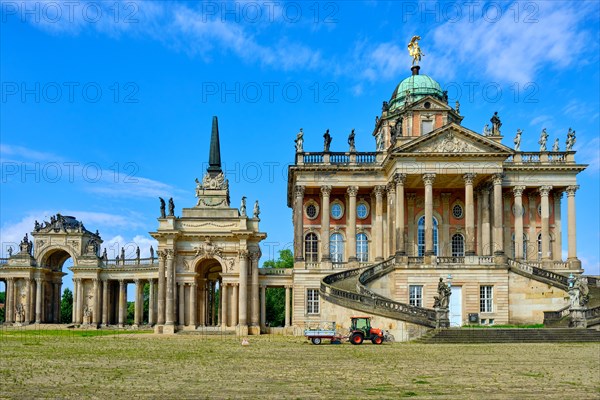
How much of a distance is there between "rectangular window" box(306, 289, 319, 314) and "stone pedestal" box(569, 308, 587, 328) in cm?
2229

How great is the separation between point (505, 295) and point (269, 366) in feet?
110

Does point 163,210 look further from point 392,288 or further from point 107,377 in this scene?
point 107,377

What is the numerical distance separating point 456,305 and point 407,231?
9832mm

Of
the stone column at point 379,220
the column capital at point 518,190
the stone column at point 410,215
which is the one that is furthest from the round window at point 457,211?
the stone column at point 379,220

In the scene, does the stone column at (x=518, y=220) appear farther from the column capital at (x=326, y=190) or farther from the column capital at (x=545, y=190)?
the column capital at (x=326, y=190)

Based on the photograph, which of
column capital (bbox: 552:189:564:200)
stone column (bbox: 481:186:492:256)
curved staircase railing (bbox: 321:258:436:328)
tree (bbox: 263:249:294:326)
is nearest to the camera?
curved staircase railing (bbox: 321:258:436:328)

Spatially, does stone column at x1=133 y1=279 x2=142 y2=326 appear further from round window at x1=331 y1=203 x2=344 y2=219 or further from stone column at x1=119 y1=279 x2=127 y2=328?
round window at x1=331 y1=203 x2=344 y2=219

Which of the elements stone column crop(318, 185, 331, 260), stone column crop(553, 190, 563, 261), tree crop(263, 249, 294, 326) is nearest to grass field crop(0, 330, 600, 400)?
stone column crop(318, 185, 331, 260)

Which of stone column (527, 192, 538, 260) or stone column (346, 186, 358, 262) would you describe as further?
stone column (527, 192, 538, 260)

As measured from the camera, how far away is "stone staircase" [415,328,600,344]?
126 feet

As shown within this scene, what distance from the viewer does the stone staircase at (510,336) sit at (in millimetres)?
38281

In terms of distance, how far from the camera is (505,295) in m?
52.6

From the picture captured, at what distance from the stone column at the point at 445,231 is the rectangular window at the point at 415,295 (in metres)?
7.98

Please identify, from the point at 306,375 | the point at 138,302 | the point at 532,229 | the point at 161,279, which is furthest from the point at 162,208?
the point at 306,375
